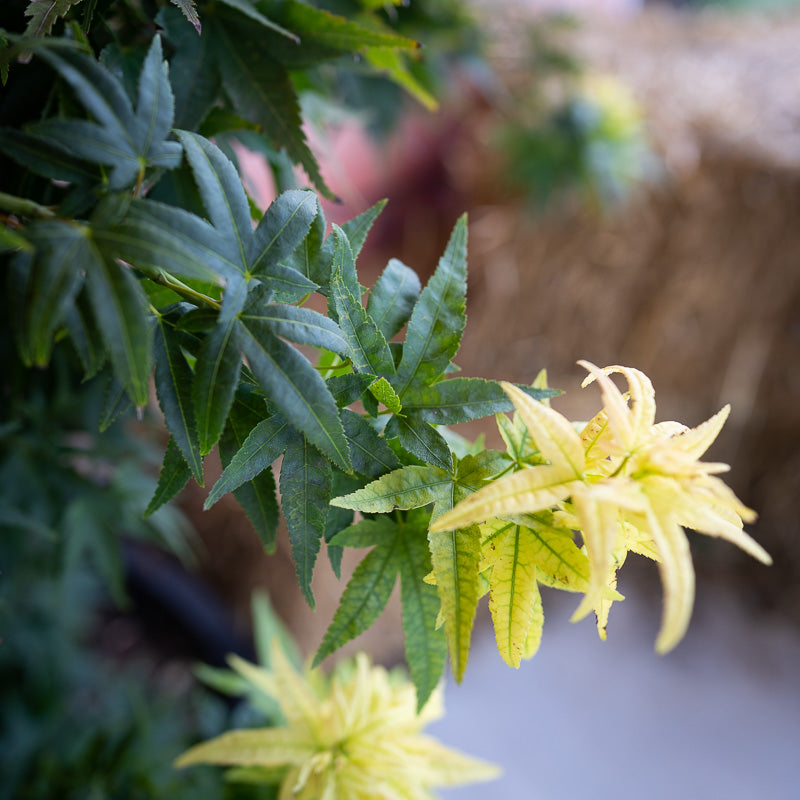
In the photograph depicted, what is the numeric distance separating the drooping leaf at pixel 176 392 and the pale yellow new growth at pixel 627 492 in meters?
0.12

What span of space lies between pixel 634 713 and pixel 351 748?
137 cm

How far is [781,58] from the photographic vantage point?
5.69 ft

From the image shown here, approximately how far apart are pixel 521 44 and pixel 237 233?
52.1 inches

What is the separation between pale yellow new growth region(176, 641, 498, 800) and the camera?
0.41 m

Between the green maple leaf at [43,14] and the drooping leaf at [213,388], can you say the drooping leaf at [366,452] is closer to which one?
the drooping leaf at [213,388]

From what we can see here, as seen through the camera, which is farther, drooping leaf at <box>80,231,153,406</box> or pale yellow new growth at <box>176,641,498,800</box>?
pale yellow new growth at <box>176,641,498,800</box>

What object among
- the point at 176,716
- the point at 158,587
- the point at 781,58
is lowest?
the point at 158,587

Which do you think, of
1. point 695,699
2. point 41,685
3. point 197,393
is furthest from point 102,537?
point 695,699

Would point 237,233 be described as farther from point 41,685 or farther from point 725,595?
point 725,595

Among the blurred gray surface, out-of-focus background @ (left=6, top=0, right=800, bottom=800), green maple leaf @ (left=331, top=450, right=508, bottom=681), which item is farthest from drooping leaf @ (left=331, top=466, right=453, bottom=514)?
the blurred gray surface

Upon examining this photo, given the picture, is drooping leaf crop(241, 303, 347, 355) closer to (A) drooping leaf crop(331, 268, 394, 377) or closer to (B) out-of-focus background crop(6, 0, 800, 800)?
(A) drooping leaf crop(331, 268, 394, 377)

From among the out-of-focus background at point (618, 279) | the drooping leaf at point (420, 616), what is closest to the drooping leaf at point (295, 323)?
the drooping leaf at point (420, 616)

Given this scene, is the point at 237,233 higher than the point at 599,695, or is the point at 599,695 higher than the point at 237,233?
→ the point at 237,233

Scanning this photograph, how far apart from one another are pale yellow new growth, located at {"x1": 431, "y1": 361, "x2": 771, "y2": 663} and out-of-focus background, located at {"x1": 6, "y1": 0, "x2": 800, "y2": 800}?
3.12 ft
